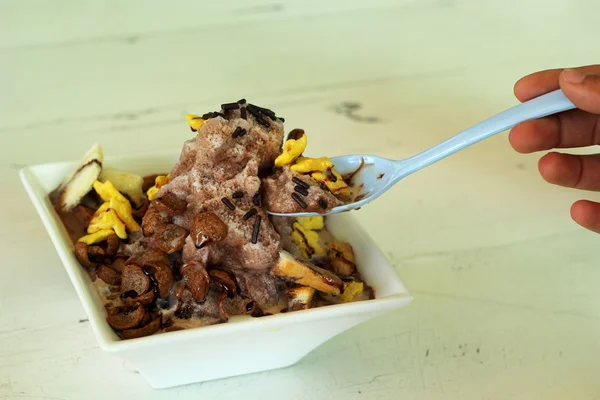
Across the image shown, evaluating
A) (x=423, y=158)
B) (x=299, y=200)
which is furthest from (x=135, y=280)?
(x=423, y=158)

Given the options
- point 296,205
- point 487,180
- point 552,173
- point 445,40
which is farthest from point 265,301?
point 445,40

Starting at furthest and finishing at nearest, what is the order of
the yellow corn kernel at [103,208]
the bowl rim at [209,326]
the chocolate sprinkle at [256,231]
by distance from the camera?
the yellow corn kernel at [103,208]
the chocolate sprinkle at [256,231]
the bowl rim at [209,326]

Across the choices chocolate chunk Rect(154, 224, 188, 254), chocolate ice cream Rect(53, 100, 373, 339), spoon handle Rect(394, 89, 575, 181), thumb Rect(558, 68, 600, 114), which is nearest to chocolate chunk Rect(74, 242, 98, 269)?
chocolate ice cream Rect(53, 100, 373, 339)

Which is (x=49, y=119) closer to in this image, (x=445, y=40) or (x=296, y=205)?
(x=296, y=205)

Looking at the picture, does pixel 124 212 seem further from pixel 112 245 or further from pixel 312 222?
pixel 312 222

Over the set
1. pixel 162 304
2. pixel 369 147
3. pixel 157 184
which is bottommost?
pixel 369 147

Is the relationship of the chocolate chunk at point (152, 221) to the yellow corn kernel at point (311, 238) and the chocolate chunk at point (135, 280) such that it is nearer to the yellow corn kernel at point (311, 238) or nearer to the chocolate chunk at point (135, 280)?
the chocolate chunk at point (135, 280)

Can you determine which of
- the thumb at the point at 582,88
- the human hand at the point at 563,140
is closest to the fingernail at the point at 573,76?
the thumb at the point at 582,88
